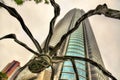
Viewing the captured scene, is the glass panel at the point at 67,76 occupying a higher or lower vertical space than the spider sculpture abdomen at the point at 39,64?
higher

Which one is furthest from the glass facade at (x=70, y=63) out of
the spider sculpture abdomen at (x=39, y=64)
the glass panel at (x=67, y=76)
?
the spider sculpture abdomen at (x=39, y=64)

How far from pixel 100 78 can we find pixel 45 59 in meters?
90.5

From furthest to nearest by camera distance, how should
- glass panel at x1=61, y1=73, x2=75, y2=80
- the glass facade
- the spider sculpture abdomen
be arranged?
the glass facade, glass panel at x1=61, y1=73, x2=75, y2=80, the spider sculpture abdomen

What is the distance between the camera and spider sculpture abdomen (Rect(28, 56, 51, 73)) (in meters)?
5.56

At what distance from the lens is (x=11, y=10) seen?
5945 mm

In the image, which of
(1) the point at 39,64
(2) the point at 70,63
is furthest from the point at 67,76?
(1) the point at 39,64

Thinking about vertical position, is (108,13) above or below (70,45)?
below

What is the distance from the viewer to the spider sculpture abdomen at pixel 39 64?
18.2 ft

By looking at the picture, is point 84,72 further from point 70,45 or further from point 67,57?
point 67,57

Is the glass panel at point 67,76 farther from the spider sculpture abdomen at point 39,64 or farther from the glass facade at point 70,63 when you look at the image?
the spider sculpture abdomen at point 39,64

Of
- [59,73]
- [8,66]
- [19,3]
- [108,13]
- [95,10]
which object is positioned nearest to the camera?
[108,13]

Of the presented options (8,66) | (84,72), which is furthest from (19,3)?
(8,66)

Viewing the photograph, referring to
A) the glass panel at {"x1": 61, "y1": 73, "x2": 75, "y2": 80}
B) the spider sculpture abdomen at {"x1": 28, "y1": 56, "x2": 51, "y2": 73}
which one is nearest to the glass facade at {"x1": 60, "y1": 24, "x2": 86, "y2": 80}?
the glass panel at {"x1": 61, "y1": 73, "x2": 75, "y2": 80}

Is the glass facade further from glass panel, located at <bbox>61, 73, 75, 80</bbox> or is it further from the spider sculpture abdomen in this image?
the spider sculpture abdomen
